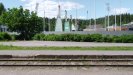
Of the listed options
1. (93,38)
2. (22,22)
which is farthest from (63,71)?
(22,22)

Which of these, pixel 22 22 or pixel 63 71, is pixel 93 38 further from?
pixel 63 71

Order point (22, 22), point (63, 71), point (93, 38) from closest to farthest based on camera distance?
point (63, 71)
point (93, 38)
point (22, 22)

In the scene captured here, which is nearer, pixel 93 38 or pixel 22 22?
pixel 93 38

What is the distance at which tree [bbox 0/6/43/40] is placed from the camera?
72.3 metres

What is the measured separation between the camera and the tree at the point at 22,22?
7234cm

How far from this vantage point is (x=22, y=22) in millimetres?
72812

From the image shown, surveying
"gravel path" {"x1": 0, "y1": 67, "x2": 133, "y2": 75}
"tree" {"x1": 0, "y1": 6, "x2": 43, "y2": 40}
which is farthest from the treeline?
"gravel path" {"x1": 0, "y1": 67, "x2": 133, "y2": 75}

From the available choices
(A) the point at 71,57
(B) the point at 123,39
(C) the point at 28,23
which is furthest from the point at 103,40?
(C) the point at 28,23

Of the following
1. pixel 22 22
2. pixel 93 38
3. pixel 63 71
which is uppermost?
pixel 22 22

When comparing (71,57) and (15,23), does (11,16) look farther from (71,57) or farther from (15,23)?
(71,57)

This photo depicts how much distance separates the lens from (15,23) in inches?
2849

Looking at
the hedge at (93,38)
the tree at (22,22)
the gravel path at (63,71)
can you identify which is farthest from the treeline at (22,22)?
the gravel path at (63,71)

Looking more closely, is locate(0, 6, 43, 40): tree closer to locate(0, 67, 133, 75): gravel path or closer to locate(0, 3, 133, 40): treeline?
locate(0, 3, 133, 40): treeline

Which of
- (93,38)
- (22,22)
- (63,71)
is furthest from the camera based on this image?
(22,22)
